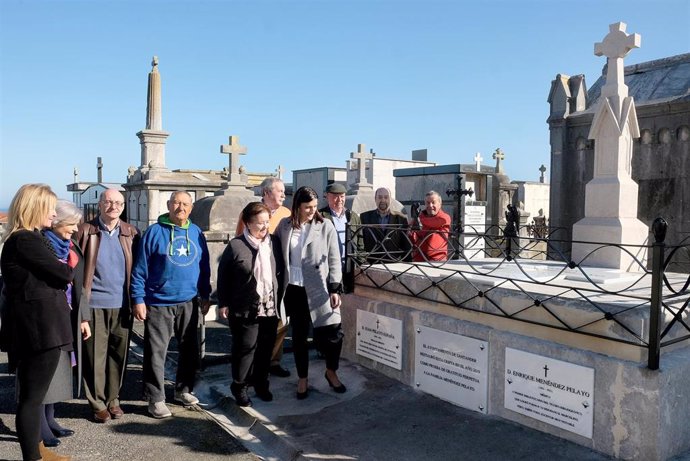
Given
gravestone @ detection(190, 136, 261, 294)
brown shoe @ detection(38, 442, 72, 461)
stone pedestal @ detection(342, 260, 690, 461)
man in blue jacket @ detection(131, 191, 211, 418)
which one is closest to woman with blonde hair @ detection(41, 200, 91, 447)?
brown shoe @ detection(38, 442, 72, 461)

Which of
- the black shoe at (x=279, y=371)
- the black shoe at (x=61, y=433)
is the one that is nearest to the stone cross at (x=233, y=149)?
the black shoe at (x=279, y=371)

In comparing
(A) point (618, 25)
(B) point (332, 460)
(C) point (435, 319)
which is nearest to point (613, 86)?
(A) point (618, 25)

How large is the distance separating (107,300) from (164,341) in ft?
1.91

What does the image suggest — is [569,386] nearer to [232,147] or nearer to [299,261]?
[299,261]

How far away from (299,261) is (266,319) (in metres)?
0.58

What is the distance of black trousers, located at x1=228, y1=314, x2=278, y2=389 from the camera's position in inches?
177

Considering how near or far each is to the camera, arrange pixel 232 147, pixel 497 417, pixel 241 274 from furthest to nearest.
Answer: pixel 232 147 < pixel 241 274 < pixel 497 417

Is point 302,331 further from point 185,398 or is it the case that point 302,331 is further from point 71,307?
point 71,307

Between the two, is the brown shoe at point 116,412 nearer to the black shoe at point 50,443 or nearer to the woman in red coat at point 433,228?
the black shoe at point 50,443

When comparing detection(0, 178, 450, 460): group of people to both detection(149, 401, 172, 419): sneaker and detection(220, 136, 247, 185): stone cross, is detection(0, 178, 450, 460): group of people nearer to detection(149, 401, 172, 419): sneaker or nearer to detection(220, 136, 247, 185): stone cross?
detection(149, 401, 172, 419): sneaker

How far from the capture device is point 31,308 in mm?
3398

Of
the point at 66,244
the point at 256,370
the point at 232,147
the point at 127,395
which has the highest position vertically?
the point at 232,147

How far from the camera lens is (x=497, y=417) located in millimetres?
4090

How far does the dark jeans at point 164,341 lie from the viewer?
445 centimetres
